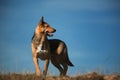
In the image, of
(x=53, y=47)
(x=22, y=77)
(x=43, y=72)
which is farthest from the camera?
(x=53, y=47)

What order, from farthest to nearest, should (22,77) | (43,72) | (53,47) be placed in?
(53,47) < (43,72) < (22,77)

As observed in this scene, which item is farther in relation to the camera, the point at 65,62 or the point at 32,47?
the point at 65,62

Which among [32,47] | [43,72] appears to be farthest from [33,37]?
[43,72]

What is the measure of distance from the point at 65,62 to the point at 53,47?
78 centimetres

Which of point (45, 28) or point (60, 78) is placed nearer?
point (60, 78)

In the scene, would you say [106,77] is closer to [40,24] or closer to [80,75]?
[80,75]

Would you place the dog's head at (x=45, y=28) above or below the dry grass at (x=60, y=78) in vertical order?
above

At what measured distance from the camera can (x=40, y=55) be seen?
49.4ft

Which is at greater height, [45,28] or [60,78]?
[45,28]

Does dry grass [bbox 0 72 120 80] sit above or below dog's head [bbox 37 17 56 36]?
below

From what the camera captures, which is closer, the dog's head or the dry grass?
the dry grass

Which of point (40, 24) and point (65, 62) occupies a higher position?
point (40, 24)

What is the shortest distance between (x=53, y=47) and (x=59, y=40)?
→ 0.70 meters

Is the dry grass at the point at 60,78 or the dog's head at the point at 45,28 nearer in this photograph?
the dry grass at the point at 60,78
